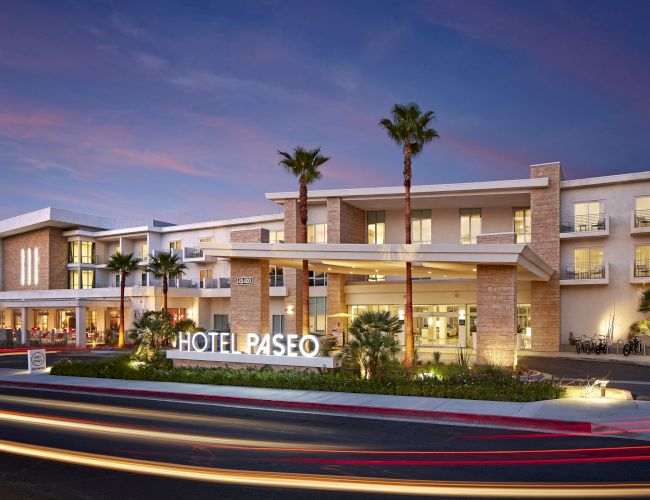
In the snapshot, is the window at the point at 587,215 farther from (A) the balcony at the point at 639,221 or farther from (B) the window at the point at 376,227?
(B) the window at the point at 376,227

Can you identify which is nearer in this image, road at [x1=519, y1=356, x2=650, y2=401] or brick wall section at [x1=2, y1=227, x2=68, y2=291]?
road at [x1=519, y1=356, x2=650, y2=401]

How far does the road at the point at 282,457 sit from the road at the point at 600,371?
7889 millimetres

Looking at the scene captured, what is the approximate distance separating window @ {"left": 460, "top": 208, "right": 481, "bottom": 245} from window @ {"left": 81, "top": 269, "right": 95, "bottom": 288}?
38624 mm

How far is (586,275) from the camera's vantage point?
117 ft

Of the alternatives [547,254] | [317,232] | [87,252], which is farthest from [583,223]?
[87,252]

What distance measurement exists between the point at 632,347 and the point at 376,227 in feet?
62.9

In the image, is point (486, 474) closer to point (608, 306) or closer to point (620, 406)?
point (620, 406)

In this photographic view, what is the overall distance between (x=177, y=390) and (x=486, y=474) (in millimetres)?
12677

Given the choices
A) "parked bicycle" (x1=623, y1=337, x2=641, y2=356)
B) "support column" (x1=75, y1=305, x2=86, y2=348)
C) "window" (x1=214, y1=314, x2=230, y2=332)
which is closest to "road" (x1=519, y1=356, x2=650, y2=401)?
"parked bicycle" (x1=623, y1=337, x2=641, y2=356)

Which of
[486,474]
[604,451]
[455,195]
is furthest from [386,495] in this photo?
[455,195]

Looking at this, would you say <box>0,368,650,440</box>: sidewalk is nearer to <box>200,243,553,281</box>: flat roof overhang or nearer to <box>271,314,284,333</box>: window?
<box>200,243,553,281</box>: flat roof overhang

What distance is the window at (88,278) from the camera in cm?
5803

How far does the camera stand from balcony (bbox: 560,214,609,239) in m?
35.0

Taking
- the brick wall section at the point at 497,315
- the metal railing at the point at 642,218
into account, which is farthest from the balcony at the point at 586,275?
the brick wall section at the point at 497,315
